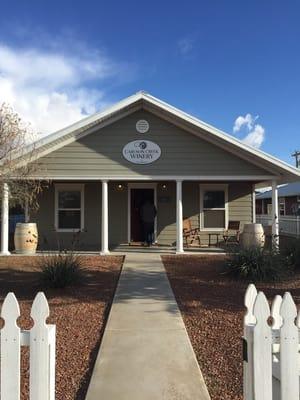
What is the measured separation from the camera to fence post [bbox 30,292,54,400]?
3172 millimetres

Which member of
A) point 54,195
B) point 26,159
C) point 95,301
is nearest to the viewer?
point 95,301

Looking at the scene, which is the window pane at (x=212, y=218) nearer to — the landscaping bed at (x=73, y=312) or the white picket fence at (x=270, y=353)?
the landscaping bed at (x=73, y=312)

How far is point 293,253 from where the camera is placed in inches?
461

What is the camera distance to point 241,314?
Result: 722cm

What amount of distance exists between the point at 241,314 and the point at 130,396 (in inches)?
134

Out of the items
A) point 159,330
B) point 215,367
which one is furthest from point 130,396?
point 159,330

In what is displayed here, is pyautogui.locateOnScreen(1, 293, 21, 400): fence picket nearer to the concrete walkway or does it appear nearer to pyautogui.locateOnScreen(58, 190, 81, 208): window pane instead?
the concrete walkway

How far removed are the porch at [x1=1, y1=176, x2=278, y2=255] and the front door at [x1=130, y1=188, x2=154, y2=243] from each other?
62 mm

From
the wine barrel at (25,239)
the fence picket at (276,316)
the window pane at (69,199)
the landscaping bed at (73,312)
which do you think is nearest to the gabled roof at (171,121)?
the wine barrel at (25,239)

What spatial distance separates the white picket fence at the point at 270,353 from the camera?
310cm

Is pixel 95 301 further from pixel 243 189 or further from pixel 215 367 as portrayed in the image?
pixel 243 189

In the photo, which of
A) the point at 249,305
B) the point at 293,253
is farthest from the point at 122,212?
the point at 249,305

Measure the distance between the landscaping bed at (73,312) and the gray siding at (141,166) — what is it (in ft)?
12.6

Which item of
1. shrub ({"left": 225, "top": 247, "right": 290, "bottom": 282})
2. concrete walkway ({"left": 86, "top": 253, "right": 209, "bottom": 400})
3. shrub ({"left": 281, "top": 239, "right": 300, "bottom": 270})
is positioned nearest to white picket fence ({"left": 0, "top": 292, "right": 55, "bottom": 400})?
concrete walkway ({"left": 86, "top": 253, "right": 209, "bottom": 400})
